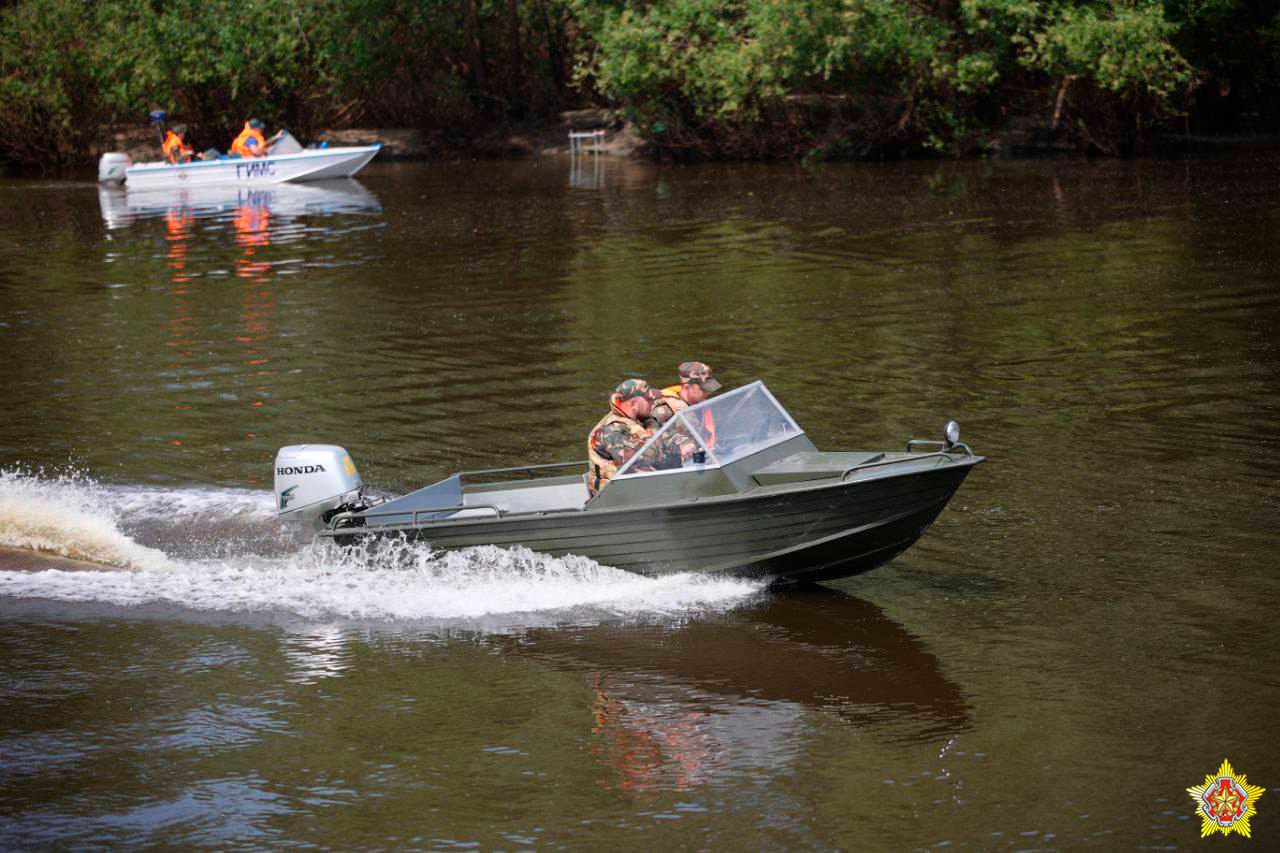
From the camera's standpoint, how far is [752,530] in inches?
416

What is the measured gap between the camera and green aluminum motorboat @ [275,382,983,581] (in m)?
10.3

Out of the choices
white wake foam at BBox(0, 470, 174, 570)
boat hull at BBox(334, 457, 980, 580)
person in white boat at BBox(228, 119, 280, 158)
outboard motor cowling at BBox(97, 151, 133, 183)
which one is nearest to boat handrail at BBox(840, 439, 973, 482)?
boat hull at BBox(334, 457, 980, 580)

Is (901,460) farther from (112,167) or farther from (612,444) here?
(112,167)

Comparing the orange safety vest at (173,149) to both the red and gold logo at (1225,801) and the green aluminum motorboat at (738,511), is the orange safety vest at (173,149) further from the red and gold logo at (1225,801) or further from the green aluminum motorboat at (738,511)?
the red and gold logo at (1225,801)

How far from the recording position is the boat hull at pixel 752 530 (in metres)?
10.3

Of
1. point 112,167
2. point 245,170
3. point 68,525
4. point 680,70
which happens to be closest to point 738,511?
point 68,525

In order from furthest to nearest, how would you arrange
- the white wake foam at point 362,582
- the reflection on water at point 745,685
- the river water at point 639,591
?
the white wake foam at point 362,582 < the reflection on water at point 745,685 < the river water at point 639,591

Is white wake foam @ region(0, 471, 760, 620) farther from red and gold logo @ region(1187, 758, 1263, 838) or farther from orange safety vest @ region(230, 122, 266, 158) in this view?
orange safety vest @ region(230, 122, 266, 158)

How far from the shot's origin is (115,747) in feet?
28.7

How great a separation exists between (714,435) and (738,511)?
59cm

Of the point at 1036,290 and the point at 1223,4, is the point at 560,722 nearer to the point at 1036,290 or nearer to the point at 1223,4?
the point at 1036,290

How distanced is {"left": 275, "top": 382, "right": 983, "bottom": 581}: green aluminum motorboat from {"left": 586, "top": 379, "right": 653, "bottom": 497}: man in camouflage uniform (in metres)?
0.22

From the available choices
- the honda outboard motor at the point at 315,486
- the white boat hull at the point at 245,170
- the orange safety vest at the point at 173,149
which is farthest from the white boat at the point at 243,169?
the honda outboard motor at the point at 315,486

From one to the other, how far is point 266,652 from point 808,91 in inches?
1328
